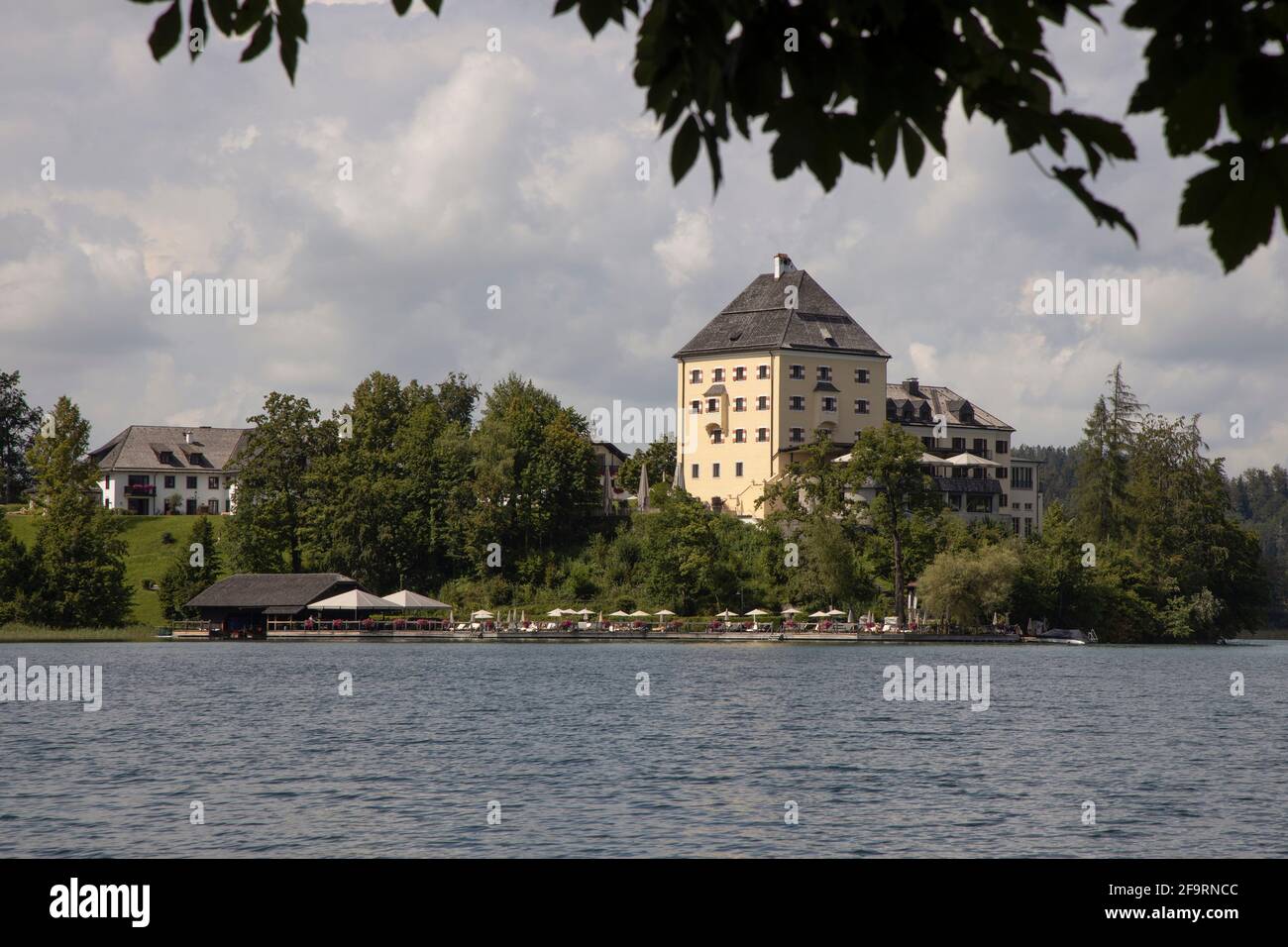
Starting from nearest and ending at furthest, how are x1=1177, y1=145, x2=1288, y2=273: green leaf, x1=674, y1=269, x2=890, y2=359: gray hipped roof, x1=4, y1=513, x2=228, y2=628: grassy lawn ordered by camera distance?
x1=1177, y1=145, x2=1288, y2=273: green leaf < x1=4, y1=513, x2=228, y2=628: grassy lawn < x1=674, y1=269, x2=890, y2=359: gray hipped roof

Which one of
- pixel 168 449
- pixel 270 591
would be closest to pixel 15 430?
pixel 168 449

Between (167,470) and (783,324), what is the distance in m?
63.5

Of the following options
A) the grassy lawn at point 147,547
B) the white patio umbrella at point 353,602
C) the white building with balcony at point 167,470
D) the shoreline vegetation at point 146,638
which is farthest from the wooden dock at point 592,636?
the white building with balcony at point 167,470

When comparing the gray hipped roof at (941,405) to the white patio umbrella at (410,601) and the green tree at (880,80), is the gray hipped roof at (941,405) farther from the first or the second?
the green tree at (880,80)

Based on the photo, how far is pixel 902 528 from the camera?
9750 cm

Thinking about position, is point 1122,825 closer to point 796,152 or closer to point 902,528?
point 796,152

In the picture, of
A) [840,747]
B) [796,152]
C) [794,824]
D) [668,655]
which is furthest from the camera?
[668,655]

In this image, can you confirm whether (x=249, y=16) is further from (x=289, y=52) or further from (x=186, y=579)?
(x=186, y=579)

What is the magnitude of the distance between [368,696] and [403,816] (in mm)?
27265

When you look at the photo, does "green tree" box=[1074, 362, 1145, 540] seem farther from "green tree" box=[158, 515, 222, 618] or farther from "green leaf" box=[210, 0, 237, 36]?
"green leaf" box=[210, 0, 237, 36]

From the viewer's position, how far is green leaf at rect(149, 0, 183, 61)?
4.70m

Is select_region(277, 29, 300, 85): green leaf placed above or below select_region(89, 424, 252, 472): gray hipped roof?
below

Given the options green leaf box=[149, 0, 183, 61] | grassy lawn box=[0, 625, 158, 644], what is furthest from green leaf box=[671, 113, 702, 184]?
grassy lawn box=[0, 625, 158, 644]
